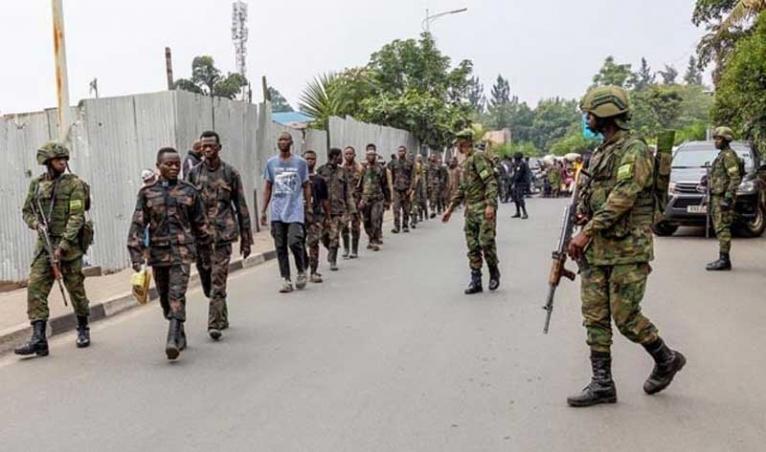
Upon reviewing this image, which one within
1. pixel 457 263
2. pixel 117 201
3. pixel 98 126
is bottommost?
pixel 457 263

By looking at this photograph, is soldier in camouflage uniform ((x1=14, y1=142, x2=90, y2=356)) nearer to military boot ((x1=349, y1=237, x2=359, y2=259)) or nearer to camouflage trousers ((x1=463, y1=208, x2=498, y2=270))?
camouflage trousers ((x1=463, y1=208, x2=498, y2=270))

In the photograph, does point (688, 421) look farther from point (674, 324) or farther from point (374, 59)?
point (374, 59)

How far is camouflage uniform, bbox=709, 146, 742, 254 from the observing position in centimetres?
995

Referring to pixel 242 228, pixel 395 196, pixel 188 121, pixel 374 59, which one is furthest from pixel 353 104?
pixel 242 228

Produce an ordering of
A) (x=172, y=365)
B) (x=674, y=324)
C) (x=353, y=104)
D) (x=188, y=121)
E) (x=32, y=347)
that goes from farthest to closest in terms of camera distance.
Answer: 1. (x=353, y=104)
2. (x=188, y=121)
3. (x=674, y=324)
4. (x=32, y=347)
5. (x=172, y=365)

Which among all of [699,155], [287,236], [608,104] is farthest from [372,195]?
[608,104]

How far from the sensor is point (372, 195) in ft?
Answer: 43.8

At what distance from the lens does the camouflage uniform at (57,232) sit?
21.0 feet

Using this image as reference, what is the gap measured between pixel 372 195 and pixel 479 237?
493 cm

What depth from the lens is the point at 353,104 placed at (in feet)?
102

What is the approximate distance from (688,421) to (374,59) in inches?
1160

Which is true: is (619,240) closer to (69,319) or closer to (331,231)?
(69,319)

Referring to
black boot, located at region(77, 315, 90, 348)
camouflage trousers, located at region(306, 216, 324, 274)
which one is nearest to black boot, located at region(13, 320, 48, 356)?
black boot, located at region(77, 315, 90, 348)

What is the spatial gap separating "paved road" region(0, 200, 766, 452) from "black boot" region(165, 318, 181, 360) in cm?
9
